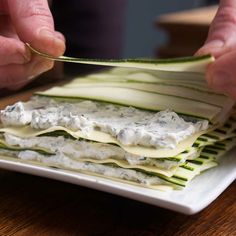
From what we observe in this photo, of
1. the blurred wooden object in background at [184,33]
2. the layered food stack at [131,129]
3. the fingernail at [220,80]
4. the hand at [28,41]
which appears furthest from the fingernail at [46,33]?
the blurred wooden object in background at [184,33]

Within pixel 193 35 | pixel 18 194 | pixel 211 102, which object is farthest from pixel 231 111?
pixel 193 35

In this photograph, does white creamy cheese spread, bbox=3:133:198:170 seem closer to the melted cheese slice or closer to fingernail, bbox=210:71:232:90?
the melted cheese slice

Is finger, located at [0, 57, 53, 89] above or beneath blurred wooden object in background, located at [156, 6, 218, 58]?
above

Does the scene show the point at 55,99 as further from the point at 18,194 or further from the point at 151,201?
the point at 151,201

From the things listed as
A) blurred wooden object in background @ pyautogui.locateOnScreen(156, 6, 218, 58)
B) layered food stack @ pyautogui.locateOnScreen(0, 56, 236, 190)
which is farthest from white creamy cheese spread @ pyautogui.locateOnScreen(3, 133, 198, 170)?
blurred wooden object in background @ pyautogui.locateOnScreen(156, 6, 218, 58)

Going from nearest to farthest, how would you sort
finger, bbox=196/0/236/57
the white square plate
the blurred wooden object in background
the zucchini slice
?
the white square plate
the zucchini slice
finger, bbox=196/0/236/57
the blurred wooden object in background

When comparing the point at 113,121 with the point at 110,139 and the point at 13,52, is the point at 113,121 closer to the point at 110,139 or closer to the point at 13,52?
the point at 110,139
